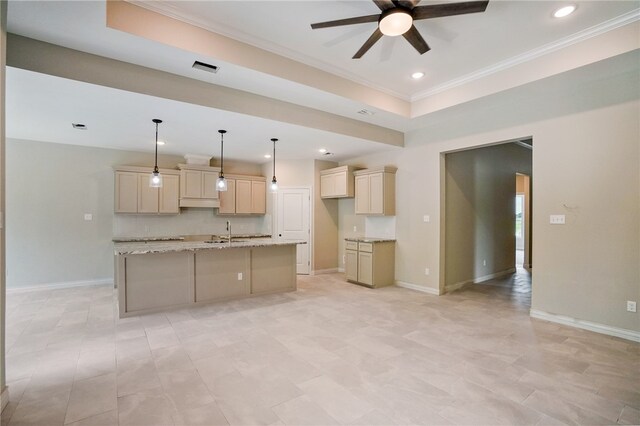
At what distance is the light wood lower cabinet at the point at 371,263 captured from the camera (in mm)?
5690

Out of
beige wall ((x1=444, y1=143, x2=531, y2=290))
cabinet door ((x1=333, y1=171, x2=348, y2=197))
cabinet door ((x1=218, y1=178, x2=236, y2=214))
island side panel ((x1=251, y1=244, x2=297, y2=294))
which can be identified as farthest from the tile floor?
cabinet door ((x1=218, y1=178, x2=236, y2=214))

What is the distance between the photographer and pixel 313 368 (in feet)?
8.86

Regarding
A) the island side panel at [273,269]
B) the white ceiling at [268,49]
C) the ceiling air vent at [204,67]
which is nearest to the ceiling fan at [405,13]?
the white ceiling at [268,49]

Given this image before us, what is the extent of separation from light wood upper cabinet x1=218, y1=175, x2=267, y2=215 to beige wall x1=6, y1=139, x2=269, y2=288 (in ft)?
4.77

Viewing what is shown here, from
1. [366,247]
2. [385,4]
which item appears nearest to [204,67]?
[385,4]

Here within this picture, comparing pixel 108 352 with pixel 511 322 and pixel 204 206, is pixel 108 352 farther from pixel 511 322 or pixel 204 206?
pixel 511 322

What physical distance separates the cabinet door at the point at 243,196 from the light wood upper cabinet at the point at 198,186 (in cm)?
54

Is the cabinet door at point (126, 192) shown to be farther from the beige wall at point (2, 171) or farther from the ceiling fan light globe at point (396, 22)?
the ceiling fan light globe at point (396, 22)

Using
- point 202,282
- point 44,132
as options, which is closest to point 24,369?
point 202,282

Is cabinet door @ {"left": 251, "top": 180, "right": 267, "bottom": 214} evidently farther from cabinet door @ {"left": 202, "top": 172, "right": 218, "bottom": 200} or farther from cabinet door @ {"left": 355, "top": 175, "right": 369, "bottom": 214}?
cabinet door @ {"left": 355, "top": 175, "right": 369, "bottom": 214}

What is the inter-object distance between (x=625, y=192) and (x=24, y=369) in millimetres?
6331

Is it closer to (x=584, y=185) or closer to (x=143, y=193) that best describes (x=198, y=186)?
(x=143, y=193)

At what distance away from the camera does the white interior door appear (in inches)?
281

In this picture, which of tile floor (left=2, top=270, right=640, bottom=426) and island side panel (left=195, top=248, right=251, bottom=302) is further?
island side panel (left=195, top=248, right=251, bottom=302)
